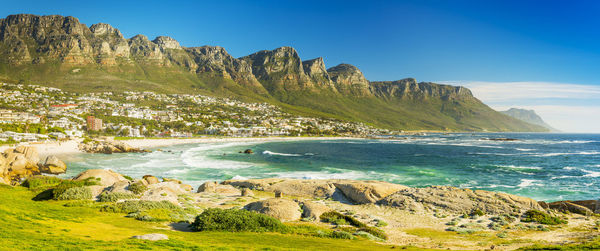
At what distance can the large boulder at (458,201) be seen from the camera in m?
23.0

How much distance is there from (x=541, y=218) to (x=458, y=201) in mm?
5275

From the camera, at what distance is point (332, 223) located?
20.0 metres

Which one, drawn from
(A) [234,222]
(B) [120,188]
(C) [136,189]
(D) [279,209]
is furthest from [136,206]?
(D) [279,209]

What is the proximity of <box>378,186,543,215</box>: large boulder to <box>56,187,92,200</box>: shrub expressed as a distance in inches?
921

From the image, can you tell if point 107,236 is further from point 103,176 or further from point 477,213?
point 477,213

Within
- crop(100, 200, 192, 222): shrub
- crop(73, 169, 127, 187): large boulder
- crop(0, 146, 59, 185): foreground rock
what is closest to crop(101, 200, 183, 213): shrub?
crop(100, 200, 192, 222): shrub

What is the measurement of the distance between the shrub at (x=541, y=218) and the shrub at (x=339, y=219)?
39.3 ft

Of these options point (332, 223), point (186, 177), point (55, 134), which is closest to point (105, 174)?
point (186, 177)

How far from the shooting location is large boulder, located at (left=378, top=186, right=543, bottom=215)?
22984 millimetres

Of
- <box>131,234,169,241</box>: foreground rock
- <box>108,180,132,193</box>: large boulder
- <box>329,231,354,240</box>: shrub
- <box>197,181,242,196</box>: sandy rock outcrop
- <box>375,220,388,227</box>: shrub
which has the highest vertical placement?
<box>131,234,169,241</box>: foreground rock

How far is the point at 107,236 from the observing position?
12578 millimetres

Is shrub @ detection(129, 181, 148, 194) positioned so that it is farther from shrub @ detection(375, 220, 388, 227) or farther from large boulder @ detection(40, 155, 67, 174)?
large boulder @ detection(40, 155, 67, 174)

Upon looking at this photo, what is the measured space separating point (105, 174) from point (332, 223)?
2430 centimetres

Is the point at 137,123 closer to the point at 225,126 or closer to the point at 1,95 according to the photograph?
the point at 225,126
